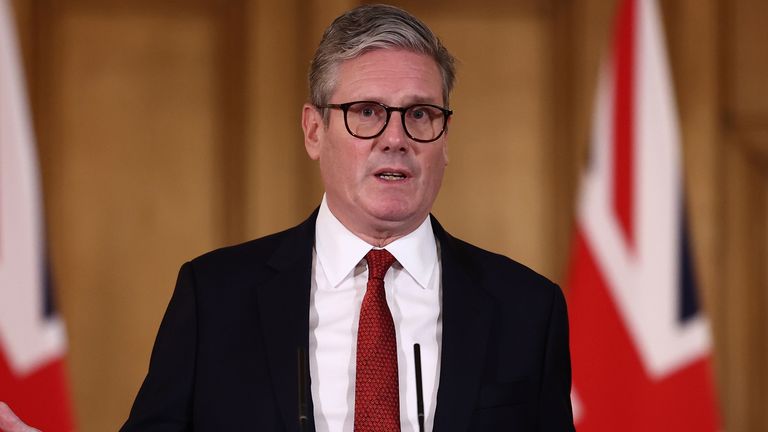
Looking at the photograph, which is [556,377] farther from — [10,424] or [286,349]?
[10,424]

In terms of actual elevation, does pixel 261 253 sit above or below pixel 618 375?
above

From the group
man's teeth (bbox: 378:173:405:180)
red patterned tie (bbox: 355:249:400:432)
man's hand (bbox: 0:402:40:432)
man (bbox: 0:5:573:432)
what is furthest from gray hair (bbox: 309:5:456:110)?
man's hand (bbox: 0:402:40:432)

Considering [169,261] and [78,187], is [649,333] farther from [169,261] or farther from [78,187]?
[78,187]

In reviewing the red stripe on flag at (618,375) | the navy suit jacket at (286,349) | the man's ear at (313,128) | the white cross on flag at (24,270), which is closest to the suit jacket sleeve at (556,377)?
the navy suit jacket at (286,349)

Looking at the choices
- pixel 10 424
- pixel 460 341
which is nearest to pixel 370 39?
pixel 460 341

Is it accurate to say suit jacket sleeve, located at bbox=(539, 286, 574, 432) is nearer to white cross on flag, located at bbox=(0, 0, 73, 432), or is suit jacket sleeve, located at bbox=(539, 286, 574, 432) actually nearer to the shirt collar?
the shirt collar

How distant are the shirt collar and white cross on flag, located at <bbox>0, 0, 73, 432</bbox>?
1230 millimetres

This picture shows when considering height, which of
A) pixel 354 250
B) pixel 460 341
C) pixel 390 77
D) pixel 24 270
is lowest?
pixel 24 270

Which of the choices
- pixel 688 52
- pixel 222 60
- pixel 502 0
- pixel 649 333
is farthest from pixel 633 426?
pixel 222 60

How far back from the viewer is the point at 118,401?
2.48 meters

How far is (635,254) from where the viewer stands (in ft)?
8.46

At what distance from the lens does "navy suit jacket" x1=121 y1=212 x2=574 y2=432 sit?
124cm

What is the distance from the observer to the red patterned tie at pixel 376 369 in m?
1.23

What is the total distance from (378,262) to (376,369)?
149mm
